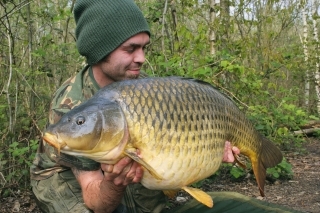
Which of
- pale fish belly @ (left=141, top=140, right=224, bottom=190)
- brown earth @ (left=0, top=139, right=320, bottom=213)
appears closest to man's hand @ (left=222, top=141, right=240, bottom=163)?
pale fish belly @ (left=141, top=140, right=224, bottom=190)

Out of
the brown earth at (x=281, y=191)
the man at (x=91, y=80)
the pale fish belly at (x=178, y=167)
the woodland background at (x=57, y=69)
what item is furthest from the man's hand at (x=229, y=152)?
the brown earth at (x=281, y=191)

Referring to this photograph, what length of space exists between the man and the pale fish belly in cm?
28

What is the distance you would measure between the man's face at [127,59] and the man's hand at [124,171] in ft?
2.01

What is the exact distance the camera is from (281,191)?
380 centimetres

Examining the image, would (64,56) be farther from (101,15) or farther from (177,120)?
(177,120)

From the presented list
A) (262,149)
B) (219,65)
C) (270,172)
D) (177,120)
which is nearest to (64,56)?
(219,65)

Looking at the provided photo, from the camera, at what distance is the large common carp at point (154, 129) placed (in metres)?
1.27

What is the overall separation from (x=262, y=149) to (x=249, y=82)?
1.85m

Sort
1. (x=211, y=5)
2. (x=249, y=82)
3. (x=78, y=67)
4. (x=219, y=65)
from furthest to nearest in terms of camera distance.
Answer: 1. (x=211, y=5)
2. (x=78, y=67)
3. (x=249, y=82)
4. (x=219, y=65)

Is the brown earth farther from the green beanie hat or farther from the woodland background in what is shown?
the green beanie hat

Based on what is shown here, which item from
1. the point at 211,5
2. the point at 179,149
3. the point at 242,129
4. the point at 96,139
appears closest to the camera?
the point at 96,139

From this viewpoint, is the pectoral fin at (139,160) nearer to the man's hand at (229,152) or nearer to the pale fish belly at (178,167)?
the pale fish belly at (178,167)

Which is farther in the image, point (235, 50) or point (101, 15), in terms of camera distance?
point (235, 50)

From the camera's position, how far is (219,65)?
11.3 feet
